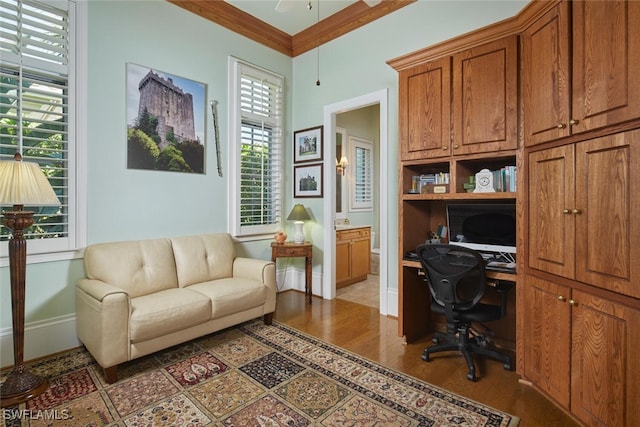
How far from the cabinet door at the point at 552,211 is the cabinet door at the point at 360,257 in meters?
2.87

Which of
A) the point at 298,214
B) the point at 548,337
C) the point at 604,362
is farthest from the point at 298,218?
the point at 604,362

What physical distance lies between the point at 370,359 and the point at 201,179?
2.58 m

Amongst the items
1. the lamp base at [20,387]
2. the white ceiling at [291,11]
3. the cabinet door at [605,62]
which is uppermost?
the white ceiling at [291,11]

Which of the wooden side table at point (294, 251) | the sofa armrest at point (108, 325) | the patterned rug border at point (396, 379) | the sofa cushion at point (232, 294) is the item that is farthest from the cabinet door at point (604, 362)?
the sofa armrest at point (108, 325)

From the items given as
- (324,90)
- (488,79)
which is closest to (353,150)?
(324,90)

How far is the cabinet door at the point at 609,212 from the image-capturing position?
1519 mm

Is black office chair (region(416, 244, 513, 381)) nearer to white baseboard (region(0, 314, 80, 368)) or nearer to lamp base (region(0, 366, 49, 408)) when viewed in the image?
lamp base (region(0, 366, 49, 408))

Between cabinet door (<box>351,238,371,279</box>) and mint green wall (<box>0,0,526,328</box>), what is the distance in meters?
0.74

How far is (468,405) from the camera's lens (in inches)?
77.1

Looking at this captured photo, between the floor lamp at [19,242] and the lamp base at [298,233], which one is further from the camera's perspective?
the lamp base at [298,233]

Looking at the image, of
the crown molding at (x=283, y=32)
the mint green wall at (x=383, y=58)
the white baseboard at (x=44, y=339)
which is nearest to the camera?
the white baseboard at (x=44, y=339)

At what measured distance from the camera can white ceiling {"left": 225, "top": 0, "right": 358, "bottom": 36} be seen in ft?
12.1

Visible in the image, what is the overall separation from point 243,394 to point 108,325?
3.40ft

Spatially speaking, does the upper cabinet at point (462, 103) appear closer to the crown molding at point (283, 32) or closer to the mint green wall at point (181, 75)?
the mint green wall at point (181, 75)
